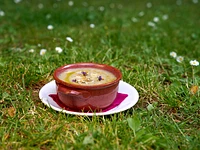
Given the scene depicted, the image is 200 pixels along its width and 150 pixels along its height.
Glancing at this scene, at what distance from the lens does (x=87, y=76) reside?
242 cm

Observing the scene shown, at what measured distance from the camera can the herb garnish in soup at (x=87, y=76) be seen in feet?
7.65

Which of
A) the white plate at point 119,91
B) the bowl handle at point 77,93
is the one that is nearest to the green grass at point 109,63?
the white plate at point 119,91

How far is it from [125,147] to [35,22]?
9.78 ft

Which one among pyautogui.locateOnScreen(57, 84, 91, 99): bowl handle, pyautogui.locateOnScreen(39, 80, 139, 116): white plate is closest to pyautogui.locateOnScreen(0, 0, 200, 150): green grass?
pyautogui.locateOnScreen(39, 80, 139, 116): white plate

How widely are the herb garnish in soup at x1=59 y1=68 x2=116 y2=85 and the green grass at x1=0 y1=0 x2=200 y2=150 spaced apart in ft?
0.74

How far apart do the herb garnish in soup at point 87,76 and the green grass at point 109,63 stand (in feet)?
0.74

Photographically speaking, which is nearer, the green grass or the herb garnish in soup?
the green grass

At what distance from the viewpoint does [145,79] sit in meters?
2.82

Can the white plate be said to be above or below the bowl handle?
below

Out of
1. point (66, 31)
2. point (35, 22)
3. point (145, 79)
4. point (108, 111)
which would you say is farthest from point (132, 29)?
point (108, 111)

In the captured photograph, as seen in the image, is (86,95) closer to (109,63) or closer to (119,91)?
(119,91)

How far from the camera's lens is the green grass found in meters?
2.06

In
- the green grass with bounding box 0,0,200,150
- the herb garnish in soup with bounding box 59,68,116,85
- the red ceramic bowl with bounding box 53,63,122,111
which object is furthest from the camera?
the herb garnish in soup with bounding box 59,68,116,85

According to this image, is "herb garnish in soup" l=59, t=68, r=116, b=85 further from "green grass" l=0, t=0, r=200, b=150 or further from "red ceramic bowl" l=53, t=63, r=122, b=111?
"green grass" l=0, t=0, r=200, b=150
